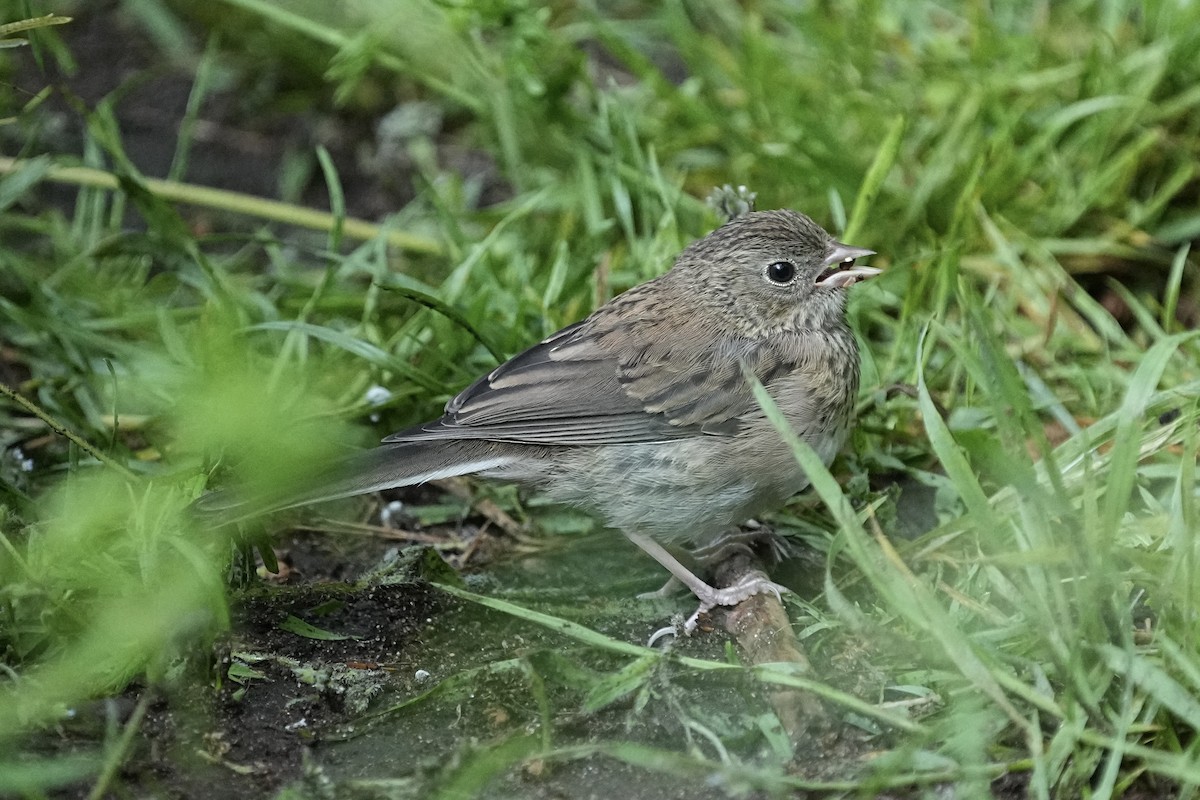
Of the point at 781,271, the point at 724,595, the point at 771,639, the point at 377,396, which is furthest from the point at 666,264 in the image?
the point at 771,639

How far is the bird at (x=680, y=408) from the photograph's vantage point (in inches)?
148

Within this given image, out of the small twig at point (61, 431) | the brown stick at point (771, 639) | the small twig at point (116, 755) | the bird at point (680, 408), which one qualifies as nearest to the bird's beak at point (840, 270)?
the bird at point (680, 408)

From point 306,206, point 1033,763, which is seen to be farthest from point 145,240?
point 1033,763

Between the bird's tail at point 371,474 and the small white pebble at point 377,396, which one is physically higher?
the bird's tail at point 371,474

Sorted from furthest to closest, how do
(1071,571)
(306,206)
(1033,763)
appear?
(306,206)
(1071,571)
(1033,763)

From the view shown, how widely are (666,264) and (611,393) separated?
1.06 m

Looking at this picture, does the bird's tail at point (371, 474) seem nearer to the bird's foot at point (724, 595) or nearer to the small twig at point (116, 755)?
the small twig at point (116, 755)

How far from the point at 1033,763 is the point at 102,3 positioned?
6.05m

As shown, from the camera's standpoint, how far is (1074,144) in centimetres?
522

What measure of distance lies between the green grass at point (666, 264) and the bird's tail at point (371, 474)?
0.08m

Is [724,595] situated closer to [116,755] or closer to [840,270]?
[840,270]

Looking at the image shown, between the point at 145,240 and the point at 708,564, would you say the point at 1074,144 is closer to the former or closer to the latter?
the point at 708,564

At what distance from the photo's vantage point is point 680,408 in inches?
152

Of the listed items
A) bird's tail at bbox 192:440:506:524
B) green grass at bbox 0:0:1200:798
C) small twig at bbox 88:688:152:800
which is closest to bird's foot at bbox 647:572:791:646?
green grass at bbox 0:0:1200:798
